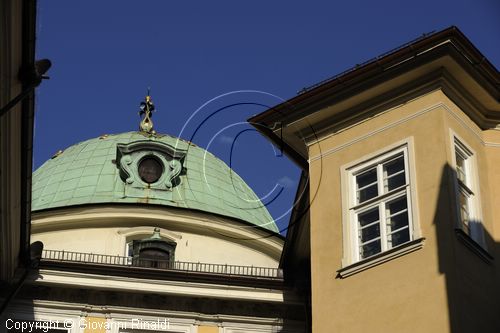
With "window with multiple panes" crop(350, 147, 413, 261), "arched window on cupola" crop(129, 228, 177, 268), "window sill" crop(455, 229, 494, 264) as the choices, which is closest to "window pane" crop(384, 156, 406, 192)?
"window with multiple panes" crop(350, 147, 413, 261)

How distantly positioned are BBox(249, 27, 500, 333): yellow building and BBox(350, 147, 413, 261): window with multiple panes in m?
0.02

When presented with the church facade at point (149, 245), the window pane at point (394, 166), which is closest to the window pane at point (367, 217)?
the window pane at point (394, 166)

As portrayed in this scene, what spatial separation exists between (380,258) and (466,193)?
2.09 meters

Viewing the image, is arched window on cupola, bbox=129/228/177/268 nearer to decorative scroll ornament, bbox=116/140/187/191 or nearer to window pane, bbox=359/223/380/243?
decorative scroll ornament, bbox=116/140/187/191

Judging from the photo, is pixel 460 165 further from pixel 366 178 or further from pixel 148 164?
pixel 148 164

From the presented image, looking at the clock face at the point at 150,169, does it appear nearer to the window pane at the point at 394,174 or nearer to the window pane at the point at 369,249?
the window pane at the point at 394,174

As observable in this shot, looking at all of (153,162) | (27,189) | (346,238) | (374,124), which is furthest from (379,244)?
(153,162)

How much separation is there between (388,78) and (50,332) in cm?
943

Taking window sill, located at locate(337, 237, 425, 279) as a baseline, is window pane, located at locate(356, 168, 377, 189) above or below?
above

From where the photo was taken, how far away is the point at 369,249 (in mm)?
20312

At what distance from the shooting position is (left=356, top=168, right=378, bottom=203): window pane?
21.0 metres

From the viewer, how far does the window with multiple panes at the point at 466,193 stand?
780 inches

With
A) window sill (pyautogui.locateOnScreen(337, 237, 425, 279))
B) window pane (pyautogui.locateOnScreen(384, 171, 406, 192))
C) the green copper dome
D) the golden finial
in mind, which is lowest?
window sill (pyautogui.locateOnScreen(337, 237, 425, 279))

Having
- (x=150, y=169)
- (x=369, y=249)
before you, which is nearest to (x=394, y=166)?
(x=369, y=249)
